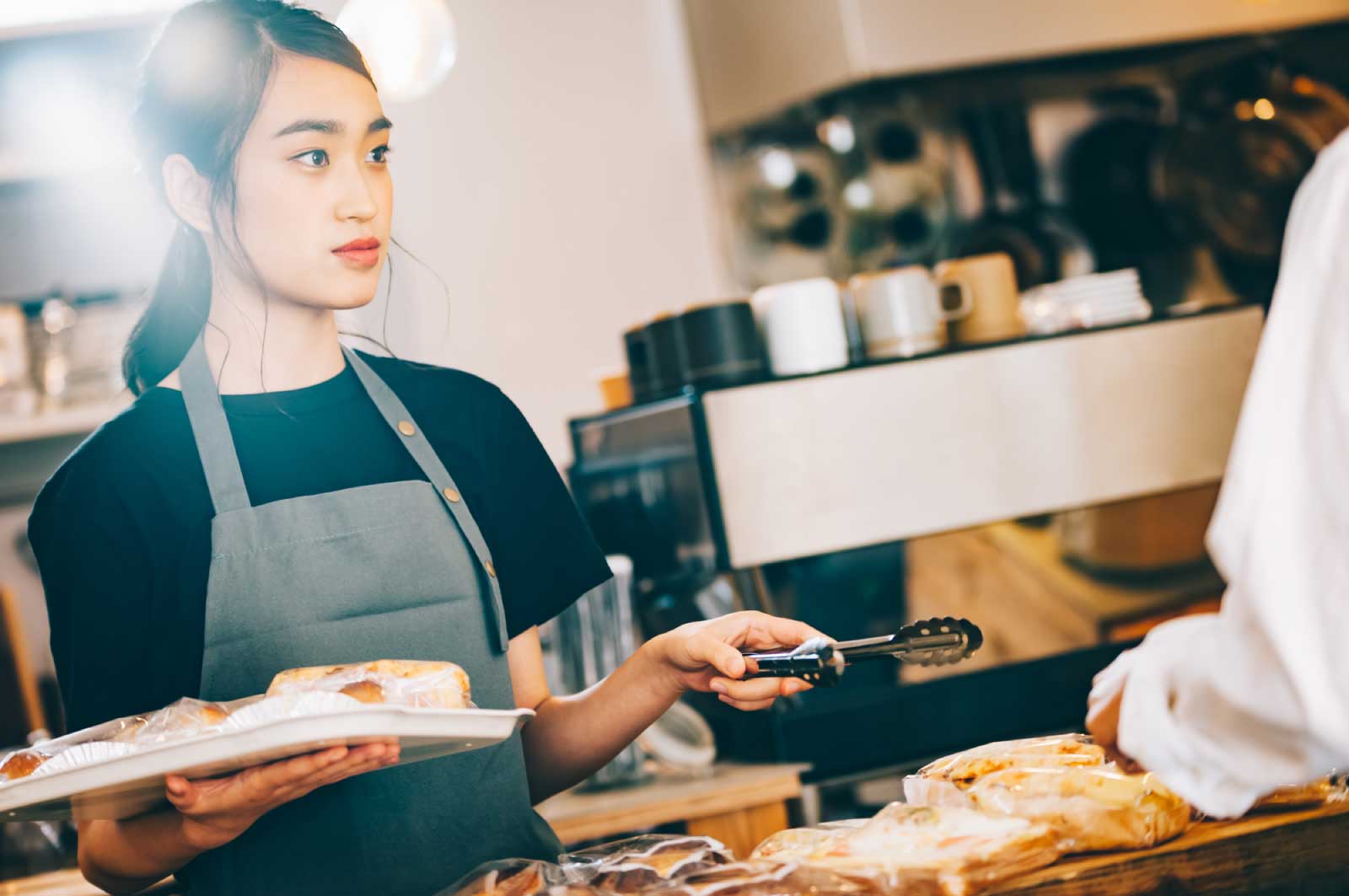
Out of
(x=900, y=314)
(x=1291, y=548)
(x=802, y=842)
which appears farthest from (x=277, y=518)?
(x=900, y=314)

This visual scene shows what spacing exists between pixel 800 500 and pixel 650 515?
0.22 meters

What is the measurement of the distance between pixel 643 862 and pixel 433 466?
384 mm

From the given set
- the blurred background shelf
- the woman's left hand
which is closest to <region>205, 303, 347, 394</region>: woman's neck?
the woman's left hand

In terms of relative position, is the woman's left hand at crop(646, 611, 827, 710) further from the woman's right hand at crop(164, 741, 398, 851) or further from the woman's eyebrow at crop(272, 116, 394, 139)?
the woman's eyebrow at crop(272, 116, 394, 139)

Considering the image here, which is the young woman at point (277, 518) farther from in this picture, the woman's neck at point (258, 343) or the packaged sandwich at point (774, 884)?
the packaged sandwich at point (774, 884)

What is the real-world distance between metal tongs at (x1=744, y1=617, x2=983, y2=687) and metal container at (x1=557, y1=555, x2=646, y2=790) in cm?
Answer: 81

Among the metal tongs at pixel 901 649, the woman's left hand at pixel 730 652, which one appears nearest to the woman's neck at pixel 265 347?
the woman's left hand at pixel 730 652

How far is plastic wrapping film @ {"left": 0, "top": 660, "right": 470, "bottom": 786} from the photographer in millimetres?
863

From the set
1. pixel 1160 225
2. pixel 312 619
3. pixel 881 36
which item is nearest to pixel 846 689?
pixel 312 619

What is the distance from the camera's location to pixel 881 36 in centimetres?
243

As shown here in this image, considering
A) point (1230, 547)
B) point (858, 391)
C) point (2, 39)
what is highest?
point (2, 39)

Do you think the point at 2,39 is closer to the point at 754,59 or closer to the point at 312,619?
the point at 754,59

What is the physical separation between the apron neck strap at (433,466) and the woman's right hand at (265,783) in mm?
233

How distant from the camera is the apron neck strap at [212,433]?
3.41ft
